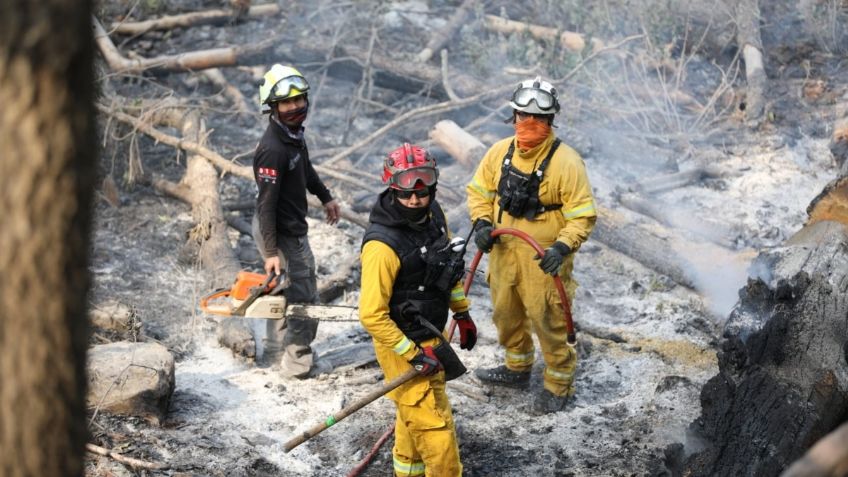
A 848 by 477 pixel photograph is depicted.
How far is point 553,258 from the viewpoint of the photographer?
18.1 feet

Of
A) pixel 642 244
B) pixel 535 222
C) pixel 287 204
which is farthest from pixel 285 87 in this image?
pixel 642 244

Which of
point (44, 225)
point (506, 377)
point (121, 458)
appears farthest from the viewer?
point (506, 377)

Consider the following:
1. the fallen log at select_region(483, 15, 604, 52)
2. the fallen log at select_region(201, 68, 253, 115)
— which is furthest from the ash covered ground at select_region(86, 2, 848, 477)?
the fallen log at select_region(483, 15, 604, 52)

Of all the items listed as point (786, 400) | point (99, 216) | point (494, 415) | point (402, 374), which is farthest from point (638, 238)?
point (99, 216)

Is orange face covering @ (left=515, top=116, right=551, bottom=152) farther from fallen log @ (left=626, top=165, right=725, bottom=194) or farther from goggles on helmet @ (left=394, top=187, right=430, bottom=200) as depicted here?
fallen log @ (left=626, top=165, right=725, bottom=194)

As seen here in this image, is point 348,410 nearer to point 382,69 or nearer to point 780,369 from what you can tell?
point 780,369

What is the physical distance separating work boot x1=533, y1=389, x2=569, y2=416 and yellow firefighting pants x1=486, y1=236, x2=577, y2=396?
0.12 ft

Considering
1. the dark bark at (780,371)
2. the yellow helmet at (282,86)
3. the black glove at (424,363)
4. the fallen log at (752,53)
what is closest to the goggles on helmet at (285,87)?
the yellow helmet at (282,86)

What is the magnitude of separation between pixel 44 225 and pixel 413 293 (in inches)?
115

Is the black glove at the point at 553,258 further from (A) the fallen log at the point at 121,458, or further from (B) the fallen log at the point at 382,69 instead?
(B) the fallen log at the point at 382,69

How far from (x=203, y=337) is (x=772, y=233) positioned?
578cm

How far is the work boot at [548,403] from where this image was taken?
611 cm

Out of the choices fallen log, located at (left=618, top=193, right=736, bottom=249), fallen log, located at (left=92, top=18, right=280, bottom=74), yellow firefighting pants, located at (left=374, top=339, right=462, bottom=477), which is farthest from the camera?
fallen log, located at (left=92, top=18, right=280, bottom=74)

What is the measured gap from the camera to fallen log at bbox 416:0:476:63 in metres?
12.0
